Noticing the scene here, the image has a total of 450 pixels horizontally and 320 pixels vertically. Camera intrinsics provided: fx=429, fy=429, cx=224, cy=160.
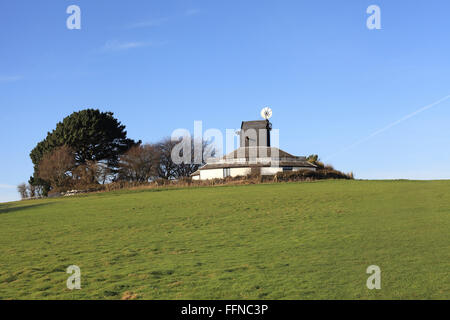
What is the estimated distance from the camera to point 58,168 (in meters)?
73.4

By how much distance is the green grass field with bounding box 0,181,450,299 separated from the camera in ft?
36.4

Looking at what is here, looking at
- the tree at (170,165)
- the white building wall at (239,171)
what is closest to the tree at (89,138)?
the tree at (170,165)

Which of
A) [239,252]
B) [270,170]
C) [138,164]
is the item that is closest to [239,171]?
[270,170]

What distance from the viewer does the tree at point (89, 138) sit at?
78562 mm

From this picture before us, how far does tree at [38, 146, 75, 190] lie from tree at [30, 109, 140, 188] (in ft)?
9.23

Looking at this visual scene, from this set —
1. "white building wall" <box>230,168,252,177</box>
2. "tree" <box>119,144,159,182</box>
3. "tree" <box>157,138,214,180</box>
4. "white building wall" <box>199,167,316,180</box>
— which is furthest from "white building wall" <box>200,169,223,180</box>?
"tree" <box>157,138,214,180</box>

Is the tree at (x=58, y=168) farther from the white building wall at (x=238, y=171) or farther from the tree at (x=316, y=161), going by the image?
the tree at (x=316, y=161)

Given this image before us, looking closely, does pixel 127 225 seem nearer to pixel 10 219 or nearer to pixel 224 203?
pixel 224 203

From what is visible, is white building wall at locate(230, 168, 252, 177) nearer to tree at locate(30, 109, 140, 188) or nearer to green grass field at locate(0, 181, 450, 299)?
tree at locate(30, 109, 140, 188)

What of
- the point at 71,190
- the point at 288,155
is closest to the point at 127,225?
the point at 288,155

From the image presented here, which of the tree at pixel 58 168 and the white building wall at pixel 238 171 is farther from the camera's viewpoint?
the tree at pixel 58 168

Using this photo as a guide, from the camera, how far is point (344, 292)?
34.4ft

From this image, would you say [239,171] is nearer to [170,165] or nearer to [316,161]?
[316,161]

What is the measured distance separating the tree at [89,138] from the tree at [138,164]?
2.64 m
